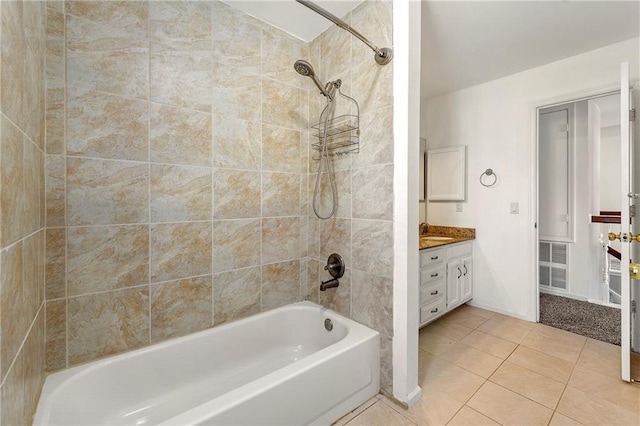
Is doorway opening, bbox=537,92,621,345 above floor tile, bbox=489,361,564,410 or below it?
above

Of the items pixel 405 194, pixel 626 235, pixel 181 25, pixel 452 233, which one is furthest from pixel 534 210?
pixel 181 25

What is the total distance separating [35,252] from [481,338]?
289cm

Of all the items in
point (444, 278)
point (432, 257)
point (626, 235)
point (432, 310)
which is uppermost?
point (626, 235)

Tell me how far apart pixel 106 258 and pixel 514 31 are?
3052mm

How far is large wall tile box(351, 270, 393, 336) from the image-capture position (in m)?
1.52

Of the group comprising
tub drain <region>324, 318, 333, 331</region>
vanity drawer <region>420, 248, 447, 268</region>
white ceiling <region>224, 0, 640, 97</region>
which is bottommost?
tub drain <region>324, 318, 333, 331</region>

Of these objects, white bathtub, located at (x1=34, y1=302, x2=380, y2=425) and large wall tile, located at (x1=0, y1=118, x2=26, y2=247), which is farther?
white bathtub, located at (x1=34, y1=302, x2=380, y2=425)

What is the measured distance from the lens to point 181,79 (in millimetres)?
1491

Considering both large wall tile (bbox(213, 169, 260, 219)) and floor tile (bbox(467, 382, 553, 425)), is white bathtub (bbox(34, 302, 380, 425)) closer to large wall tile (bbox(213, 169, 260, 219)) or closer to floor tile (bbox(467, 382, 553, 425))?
floor tile (bbox(467, 382, 553, 425))

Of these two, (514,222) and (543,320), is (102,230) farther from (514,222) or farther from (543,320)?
(543,320)

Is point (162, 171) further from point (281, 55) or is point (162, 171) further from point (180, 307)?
point (281, 55)

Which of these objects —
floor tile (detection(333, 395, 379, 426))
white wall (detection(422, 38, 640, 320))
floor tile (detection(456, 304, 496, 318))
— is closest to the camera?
floor tile (detection(333, 395, 379, 426))

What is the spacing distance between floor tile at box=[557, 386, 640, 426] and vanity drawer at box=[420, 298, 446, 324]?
2.94ft

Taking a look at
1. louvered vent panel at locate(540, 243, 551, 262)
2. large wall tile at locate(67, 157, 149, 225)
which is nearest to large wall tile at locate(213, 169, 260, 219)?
large wall tile at locate(67, 157, 149, 225)
